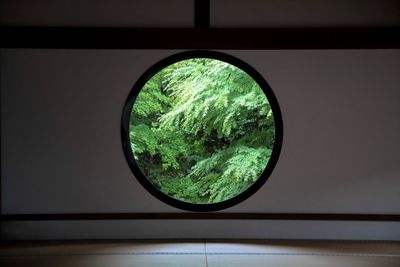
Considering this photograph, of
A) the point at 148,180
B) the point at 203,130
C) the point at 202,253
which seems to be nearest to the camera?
the point at 202,253

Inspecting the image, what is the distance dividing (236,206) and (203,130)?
4.36m

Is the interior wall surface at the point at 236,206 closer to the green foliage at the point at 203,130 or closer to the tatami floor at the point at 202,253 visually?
the tatami floor at the point at 202,253

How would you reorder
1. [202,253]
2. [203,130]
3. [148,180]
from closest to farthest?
[202,253], [148,180], [203,130]

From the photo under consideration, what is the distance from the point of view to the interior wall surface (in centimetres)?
418

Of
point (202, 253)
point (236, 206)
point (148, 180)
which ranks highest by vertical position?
point (148, 180)

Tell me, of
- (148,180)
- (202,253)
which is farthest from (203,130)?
(202,253)

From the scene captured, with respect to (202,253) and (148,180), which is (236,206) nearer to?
(202,253)

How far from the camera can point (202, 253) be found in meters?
3.68

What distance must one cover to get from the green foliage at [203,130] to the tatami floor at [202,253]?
13.3 feet

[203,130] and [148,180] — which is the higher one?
[203,130]

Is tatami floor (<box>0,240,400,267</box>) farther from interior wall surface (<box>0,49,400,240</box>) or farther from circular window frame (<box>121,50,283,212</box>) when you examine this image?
circular window frame (<box>121,50,283,212</box>)
